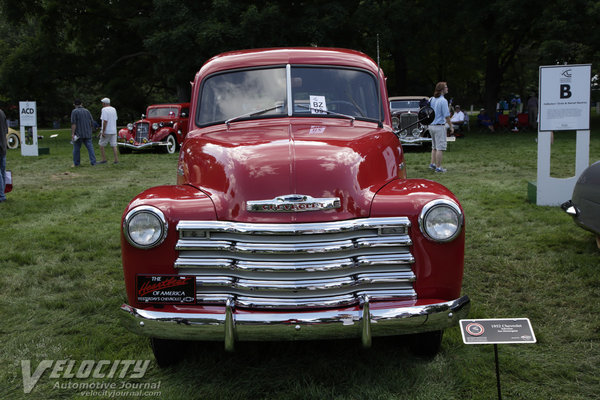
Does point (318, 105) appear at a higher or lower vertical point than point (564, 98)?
lower

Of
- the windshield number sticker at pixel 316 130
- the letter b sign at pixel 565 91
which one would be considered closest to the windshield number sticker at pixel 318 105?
the windshield number sticker at pixel 316 130

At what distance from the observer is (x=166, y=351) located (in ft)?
12.0

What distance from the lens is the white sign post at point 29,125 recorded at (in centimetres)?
1889

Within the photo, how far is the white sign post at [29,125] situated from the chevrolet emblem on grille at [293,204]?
17592mm

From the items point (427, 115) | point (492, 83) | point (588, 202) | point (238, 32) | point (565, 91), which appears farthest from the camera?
point (492, 83)

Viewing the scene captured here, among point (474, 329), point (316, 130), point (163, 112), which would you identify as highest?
point (163, 112)

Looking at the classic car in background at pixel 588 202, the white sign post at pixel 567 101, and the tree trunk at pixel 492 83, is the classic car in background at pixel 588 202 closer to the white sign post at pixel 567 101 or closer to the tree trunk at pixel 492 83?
the white sign post at pixel 567 101

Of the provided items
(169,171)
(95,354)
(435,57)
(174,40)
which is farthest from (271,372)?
(435,57)

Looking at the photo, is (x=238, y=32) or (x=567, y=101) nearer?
(x=567, y=101)

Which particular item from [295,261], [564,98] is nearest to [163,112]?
[564,98]

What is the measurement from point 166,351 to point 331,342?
3.73ft

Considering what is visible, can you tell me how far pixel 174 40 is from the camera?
23.9 m

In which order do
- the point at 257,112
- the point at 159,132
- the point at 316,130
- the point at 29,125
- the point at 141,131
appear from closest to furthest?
1. the point at 316,130
2. the point at 257,112
3. the point at 29,125
4. the point at 159,132
5. the point at 141,131

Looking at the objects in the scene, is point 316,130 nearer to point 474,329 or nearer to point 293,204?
point 293,204
